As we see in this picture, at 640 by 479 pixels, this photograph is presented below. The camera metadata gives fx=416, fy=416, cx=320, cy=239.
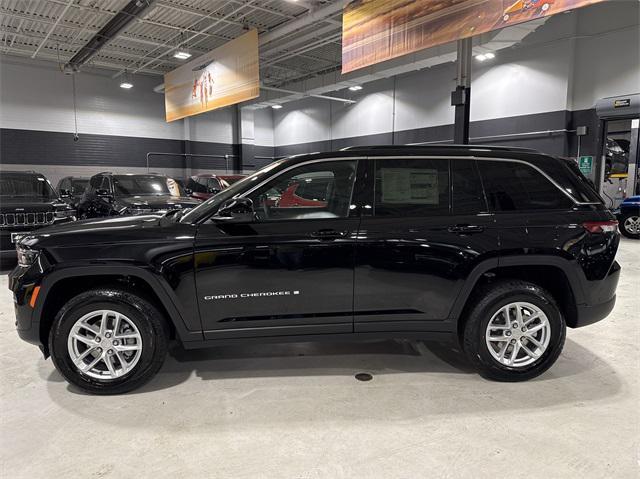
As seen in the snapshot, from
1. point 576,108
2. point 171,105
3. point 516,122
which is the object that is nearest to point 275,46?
point 171,105

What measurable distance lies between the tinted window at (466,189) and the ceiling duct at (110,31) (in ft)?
31.5

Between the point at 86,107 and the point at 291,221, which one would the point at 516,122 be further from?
the point at 86,107

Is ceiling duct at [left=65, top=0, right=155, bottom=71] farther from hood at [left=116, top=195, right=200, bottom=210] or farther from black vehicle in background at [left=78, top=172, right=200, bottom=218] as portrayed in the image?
hood at [left=116, top=195, right=200, bottom=210]

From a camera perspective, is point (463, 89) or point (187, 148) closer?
point (463, 89)

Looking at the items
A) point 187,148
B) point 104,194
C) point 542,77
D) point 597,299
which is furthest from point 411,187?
point 187,148

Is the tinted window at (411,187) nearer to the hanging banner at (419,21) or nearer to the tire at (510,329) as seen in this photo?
the tire at (510,329)

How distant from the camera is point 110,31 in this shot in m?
11.8

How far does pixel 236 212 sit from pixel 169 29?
12394 millimetres

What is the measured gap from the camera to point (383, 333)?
2941 millimetres

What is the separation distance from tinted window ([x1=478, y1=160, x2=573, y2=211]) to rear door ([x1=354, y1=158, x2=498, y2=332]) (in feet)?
0.29

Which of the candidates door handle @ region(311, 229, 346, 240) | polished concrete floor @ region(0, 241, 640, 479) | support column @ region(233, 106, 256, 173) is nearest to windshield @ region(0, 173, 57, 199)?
polished concrete floor @ region(0, 241, 640, 479)

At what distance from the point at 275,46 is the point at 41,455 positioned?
14.0 metres

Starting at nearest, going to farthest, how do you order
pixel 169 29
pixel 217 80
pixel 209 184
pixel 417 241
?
pixel 417 241
pixel 217 80
pixel 209 184
pixel 169 29

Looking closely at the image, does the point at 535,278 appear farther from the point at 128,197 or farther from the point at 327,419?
the point at 128,197
